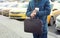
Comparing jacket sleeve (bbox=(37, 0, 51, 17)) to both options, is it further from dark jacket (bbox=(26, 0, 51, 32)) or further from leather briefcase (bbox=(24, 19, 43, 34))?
leather briefcase (bbox=(24, 19, 43, 34))

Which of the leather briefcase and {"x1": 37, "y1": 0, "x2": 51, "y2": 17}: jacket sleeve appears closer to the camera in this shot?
the leather briefcase

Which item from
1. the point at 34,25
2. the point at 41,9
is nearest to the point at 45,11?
the point at 41,9

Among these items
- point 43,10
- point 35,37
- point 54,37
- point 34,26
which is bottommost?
point 54,37

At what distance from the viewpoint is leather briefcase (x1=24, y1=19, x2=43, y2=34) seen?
3.40 metres

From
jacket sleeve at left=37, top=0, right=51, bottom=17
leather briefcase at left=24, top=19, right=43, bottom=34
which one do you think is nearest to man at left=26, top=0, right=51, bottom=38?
jacket sleeve at left=37, top=0, right=51, bottom=17

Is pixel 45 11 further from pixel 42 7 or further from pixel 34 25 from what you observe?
pixel 34 25

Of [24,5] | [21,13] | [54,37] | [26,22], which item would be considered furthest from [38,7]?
[24,5]

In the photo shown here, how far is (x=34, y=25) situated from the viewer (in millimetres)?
3422

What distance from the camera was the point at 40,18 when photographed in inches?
141

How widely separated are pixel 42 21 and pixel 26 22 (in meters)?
0.30

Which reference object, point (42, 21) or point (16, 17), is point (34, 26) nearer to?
point (42, 21)

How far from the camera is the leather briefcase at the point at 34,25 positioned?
340 centimetres

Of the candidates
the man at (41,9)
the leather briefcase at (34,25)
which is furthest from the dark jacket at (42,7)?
the leather briefcase at (34,25)

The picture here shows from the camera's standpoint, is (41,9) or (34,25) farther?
(41,9)
